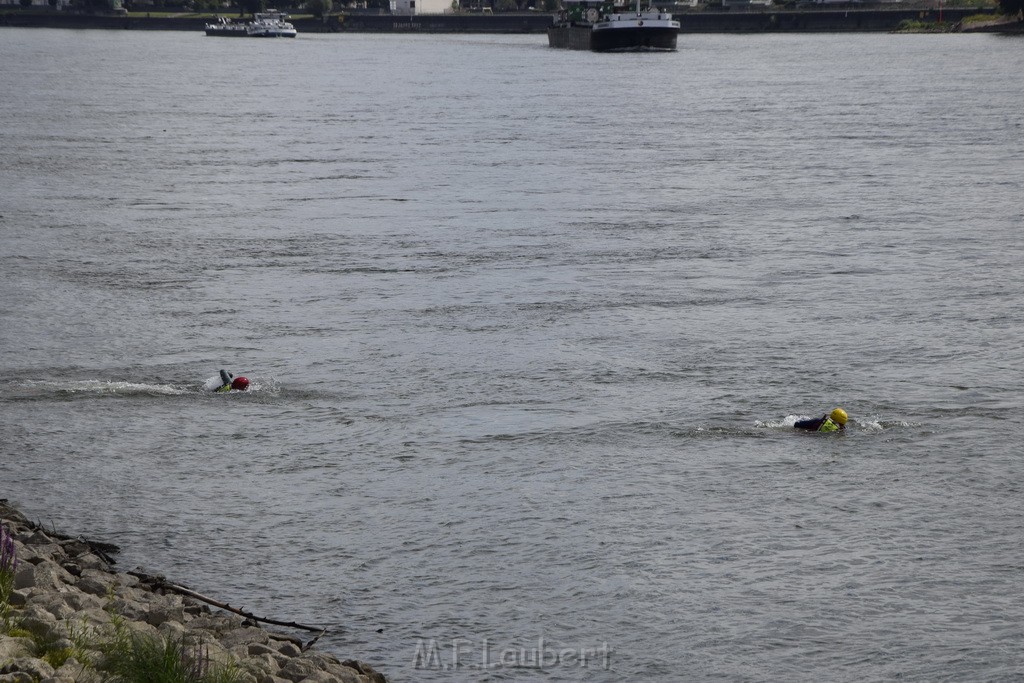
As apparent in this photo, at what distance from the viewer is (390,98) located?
6775 cm

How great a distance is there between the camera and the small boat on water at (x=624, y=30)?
12000cm

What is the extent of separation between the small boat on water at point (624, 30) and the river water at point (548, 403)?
277 ft

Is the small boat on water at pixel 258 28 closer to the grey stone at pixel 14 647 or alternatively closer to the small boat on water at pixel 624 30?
the small boat on water at pixel 624 30

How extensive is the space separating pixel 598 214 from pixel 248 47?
13059 centimetres

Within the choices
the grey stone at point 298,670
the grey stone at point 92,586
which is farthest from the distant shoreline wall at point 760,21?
the grey stone at point 298,670

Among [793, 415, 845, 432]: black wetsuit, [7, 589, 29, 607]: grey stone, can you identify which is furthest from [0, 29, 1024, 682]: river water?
[7, 589, 29, 607]: grey stone

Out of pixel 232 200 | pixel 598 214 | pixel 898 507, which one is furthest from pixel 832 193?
pixel 898 507

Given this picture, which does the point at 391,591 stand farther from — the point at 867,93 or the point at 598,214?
the point at 867,93

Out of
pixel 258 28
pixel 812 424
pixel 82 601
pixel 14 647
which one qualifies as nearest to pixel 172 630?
pixel 82 601

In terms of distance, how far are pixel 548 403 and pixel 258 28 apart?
172 meters

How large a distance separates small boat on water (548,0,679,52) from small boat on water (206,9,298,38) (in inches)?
2304

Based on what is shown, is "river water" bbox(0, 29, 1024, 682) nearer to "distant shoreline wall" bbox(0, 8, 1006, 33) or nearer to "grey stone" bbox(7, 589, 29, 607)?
"grey stone" bbox(7, 589, 29, 607)

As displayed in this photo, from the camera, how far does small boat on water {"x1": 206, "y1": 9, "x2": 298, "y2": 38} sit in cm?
17975

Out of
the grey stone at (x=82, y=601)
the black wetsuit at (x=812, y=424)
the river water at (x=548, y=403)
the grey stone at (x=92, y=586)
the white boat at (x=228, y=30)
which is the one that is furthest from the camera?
the white boat at (x=228, y=30)
